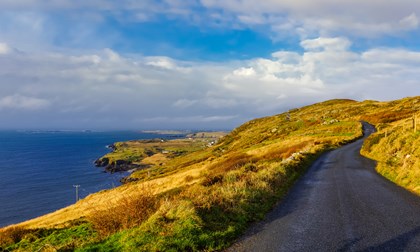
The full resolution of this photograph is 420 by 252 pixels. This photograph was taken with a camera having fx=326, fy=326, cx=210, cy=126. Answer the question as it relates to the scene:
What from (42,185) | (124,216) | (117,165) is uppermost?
(124,216)

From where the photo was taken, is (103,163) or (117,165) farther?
(103,163)

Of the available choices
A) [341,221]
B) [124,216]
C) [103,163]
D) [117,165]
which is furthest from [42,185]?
[341,221]

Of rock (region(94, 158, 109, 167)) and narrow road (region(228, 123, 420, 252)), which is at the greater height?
narrow road (region(228, 123, 420, 252))

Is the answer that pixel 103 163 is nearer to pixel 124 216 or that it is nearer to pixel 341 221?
pixel 124 216

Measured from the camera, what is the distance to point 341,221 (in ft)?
40.3

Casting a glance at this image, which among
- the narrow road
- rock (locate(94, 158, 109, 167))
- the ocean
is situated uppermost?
the narrow road

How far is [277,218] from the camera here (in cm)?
1296

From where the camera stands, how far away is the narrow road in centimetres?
985

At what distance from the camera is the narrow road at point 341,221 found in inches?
388

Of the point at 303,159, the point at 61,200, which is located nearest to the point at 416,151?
the point at 303,159

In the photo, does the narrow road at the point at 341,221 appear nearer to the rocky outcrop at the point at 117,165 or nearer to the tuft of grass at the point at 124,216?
the tuft of grass at the point at 124,216

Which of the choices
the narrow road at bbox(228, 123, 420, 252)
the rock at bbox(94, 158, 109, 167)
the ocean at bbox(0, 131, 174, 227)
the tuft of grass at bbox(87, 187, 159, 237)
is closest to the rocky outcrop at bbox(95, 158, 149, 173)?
the rock at bbox(94, 158, 109, 167)

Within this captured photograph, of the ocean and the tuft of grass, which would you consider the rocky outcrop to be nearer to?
the ocean

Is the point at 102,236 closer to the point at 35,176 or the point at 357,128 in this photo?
the point at 357,128
